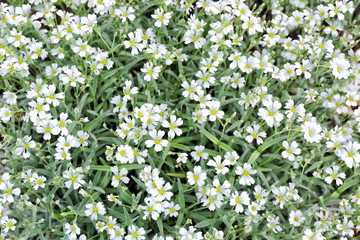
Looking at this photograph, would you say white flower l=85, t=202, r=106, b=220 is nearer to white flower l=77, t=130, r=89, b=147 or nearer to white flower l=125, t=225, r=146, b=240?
white flower l=125, t=225, r=146, b=240

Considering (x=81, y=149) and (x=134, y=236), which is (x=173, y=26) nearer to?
(x=81, y=149)

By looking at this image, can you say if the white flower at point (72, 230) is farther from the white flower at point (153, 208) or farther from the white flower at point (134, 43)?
the white flower at point (134, 43)

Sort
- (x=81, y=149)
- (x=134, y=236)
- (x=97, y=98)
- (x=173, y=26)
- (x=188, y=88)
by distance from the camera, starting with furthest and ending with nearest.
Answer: (x=173, y=26), (x=97, y=98), (x=188, y=88), (x=81, y=149), (x=134, y=236)

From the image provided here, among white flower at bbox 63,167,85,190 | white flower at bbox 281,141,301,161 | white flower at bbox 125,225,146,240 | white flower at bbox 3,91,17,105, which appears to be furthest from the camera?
white flower at bbox 3,91,17,105

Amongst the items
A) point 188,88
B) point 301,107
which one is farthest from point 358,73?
point 188,88

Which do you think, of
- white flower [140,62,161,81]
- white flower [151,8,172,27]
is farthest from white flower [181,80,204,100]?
white flower [151,8,172,27]

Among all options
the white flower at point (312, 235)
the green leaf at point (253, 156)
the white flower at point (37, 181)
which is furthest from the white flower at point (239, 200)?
the white flower at point (37, 181)
